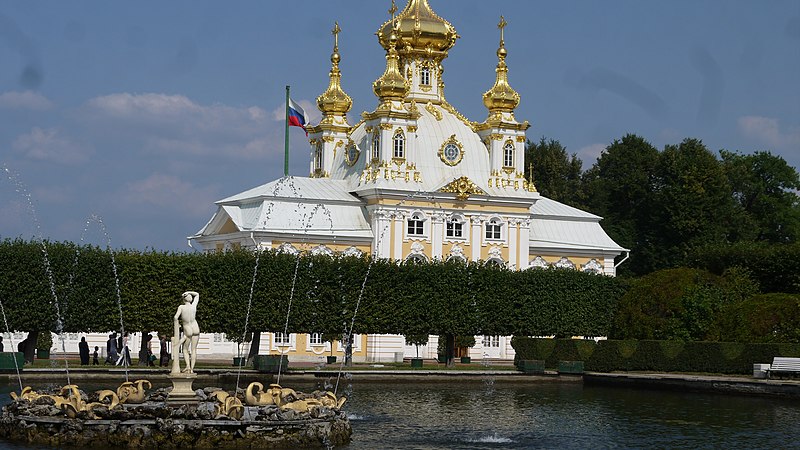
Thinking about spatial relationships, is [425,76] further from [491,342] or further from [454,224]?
[491,342]

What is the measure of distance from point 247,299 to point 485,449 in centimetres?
2646

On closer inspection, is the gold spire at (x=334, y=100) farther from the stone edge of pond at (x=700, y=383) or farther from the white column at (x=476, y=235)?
the stone edge of pond at (x=700, y=383)

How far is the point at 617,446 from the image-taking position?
2819cm

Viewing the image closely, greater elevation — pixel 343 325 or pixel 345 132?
pixel 345 132

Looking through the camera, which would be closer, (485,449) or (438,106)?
(485,449)

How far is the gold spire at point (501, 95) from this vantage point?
72438mm

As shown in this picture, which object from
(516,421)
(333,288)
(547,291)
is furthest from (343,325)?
(516,421)

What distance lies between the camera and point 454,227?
70.2m

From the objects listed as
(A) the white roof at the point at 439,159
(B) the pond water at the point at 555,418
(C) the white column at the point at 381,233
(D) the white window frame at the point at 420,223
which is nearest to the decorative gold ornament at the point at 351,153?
(A) the white roof at the point at 439,159

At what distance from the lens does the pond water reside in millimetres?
28594

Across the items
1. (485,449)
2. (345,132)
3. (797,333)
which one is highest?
(345,132)

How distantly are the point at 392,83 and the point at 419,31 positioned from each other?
6454 millimetres

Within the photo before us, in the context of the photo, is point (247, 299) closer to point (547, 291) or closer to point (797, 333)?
point (547, 291)

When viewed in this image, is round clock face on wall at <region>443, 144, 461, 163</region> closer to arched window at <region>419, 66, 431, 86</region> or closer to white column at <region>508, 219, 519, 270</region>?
white column at <region>508, 219, 519, 270</region>
